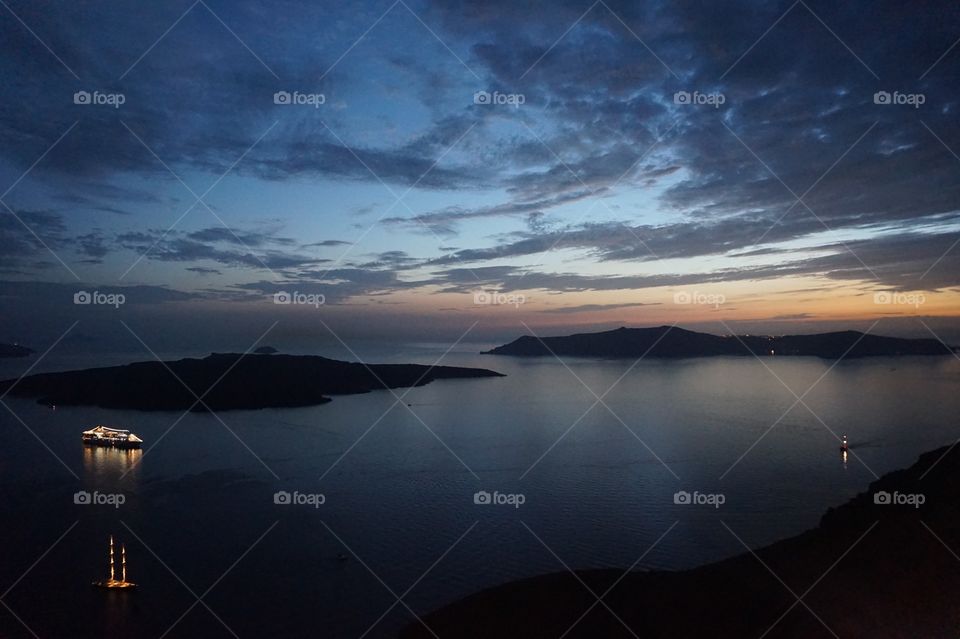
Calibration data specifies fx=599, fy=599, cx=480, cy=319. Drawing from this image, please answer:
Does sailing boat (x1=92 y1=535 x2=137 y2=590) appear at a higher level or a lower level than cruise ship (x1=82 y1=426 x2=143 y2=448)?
lower

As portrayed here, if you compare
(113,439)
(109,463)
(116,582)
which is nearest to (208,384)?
(113,439)

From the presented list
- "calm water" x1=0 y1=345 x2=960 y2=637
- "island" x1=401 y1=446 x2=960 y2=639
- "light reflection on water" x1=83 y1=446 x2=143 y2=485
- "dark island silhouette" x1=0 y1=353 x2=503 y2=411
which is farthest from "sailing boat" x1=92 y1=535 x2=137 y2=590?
"dark island silhouette" x1=0 y1=353 x2=503 y2=411

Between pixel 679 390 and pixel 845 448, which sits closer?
pixel 845 448

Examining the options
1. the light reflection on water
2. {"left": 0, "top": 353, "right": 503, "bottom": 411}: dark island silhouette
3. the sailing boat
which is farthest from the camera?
{"left": 0, "top": 353, "right": 503, "bottom": 411}: dark island silhouette

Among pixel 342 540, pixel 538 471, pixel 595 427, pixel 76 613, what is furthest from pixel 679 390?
pixel 76 613

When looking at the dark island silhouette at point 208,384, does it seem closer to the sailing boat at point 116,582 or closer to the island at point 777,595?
the sailing boat at point 116,582

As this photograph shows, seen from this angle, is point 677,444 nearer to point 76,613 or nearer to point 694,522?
point 694,522

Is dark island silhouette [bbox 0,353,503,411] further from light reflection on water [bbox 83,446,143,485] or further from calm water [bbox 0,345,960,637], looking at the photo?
light reflection on water [bbox 83,446,143,485]

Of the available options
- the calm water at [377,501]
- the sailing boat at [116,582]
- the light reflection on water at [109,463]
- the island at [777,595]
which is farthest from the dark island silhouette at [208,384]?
the island at [777,595]
